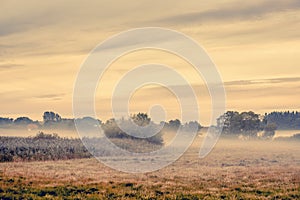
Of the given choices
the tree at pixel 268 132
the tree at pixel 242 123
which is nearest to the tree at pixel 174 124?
the tree at pixel 242 123

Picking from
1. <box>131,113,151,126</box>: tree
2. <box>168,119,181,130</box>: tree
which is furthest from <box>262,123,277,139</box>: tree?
<box>131,113,151,126</box>: tree

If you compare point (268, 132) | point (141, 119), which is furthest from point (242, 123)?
point (141, 119)

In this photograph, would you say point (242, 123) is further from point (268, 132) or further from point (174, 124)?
point (174, 124)

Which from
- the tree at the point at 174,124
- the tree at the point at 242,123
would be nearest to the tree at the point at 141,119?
the tree at the point at 174,124

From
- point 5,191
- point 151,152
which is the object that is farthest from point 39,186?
point 151,152

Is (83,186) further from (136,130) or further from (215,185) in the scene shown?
(136,130)

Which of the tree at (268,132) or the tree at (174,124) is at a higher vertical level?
the tree at (174,124)

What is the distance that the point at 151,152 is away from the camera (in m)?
89.2

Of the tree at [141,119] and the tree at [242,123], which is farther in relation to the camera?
the tree at [242,123]

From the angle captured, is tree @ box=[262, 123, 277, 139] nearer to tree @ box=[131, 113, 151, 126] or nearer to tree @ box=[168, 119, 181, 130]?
tree @ box=[168, 119, 181, 130]

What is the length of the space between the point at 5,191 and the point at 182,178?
14626 mm

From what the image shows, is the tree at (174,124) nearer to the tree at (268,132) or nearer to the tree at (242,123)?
the tree at (242,123)

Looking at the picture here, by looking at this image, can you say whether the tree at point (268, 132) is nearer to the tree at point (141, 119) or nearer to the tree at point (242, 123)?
the tree at point (242, 123)

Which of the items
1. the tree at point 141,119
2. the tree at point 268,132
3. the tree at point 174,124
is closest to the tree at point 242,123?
the tree at point 268,132
